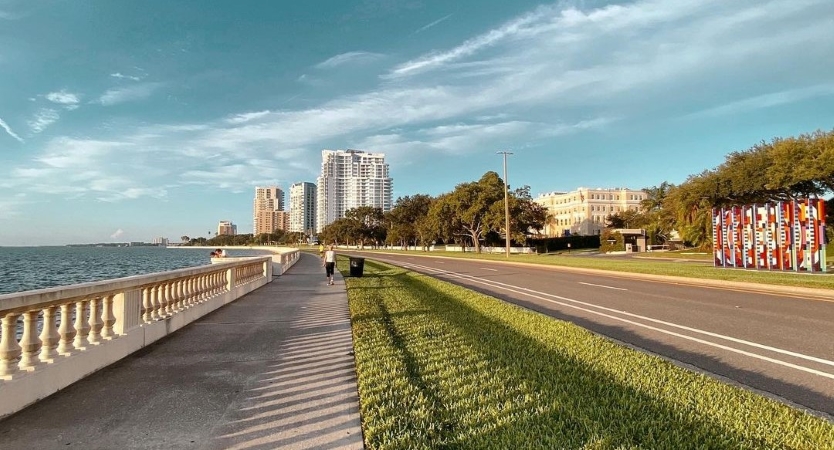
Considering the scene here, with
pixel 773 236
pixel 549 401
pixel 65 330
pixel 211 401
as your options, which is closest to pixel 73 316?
pixel 65 330

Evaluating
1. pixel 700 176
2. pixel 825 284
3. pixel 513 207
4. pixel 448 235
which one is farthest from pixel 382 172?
pixel 825 284

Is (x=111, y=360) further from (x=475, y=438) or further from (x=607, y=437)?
(x=607, y=437)

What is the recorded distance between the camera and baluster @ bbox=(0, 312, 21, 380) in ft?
14.2

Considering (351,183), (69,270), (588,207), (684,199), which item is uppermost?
(351,183)

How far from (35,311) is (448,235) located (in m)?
69.7

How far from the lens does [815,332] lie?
26.6 ft

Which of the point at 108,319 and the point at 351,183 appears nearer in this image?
the point at 108,319

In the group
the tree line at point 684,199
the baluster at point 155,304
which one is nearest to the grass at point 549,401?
the baluster at point 155,304

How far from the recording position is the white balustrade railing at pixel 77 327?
4.40 meters

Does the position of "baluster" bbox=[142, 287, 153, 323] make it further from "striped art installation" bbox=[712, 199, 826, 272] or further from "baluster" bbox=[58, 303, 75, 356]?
"striped art installation" bbox=[712, 199, 826, 272]

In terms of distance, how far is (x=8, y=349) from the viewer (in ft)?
14.3

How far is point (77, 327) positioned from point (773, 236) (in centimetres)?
2765

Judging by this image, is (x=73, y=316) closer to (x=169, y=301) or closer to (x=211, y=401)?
(x=211, y=401)

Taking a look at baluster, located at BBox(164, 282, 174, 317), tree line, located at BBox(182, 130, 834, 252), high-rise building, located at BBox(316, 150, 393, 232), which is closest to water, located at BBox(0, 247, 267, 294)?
baluster, located at BBox(164, 282, 174, 317)
